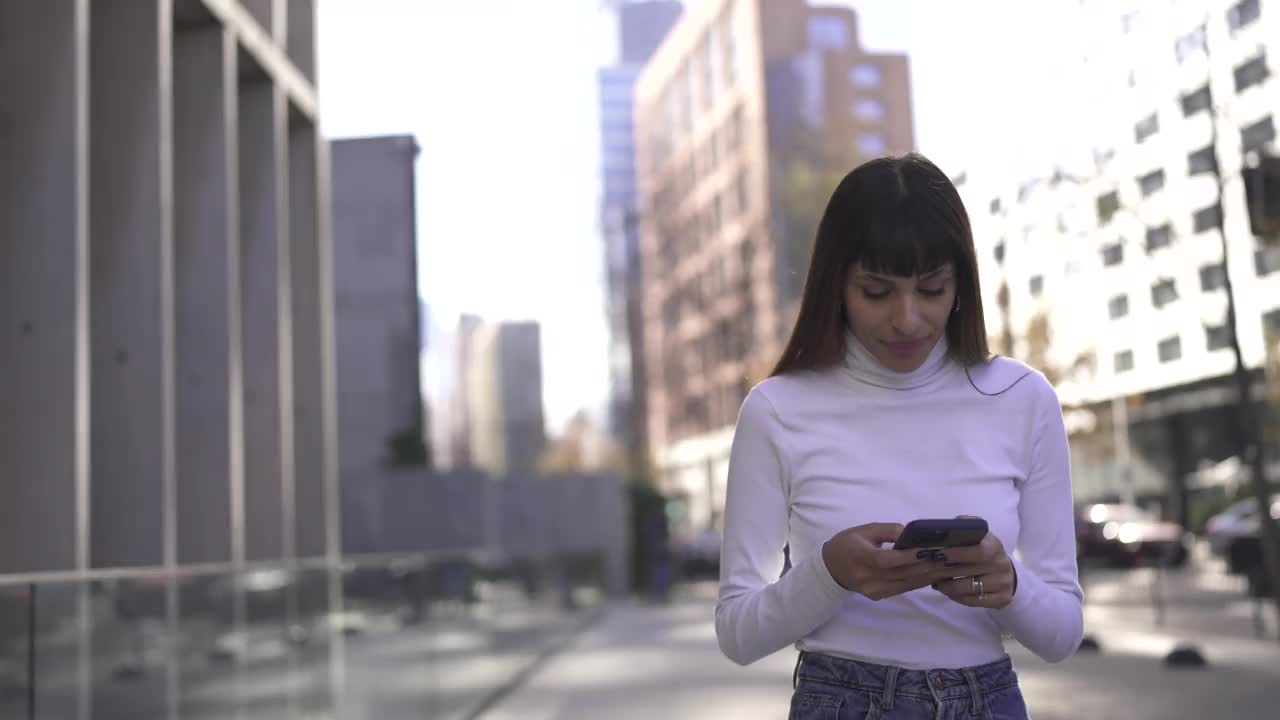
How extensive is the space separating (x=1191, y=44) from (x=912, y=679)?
10.0 meters

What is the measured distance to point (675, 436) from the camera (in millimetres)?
52781

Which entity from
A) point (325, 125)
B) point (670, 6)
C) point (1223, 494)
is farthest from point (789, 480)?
point (670, 6)

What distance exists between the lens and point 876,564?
1838mm

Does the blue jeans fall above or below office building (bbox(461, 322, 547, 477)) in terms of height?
below

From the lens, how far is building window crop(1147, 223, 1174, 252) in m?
12.2

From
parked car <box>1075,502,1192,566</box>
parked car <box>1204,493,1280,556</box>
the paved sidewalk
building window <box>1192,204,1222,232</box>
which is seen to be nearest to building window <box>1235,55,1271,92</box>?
building window <box>1192,204,1222,232</box>

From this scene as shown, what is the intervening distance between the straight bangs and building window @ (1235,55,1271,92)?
31.1 ft

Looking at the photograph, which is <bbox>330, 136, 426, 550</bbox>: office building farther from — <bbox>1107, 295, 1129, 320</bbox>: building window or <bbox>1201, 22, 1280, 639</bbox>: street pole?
<bbox>1201, 22, 1280, 639</bbox>: street pole

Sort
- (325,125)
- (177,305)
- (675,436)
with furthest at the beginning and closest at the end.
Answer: (675,436) < (325,125) < (177,305)

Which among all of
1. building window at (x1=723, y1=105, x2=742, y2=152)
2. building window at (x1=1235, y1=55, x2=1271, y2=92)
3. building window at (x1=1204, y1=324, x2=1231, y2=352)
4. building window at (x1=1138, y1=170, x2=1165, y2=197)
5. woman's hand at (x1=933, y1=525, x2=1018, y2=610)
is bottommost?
woman's hand at (x1=933, y1=525, x2=1018, y2=610)

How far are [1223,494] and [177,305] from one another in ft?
Result: 38.3

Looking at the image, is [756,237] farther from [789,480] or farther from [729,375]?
[789,480]

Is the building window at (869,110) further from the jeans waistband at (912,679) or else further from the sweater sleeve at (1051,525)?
the jeans waistband at (912,679)

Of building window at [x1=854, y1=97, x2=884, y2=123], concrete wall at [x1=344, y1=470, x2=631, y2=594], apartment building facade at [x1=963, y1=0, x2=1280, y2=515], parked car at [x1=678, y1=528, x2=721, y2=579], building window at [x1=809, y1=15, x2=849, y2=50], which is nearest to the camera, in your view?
apartment building facade at [x1=963, y1=0, x2=1280, y2=515]
